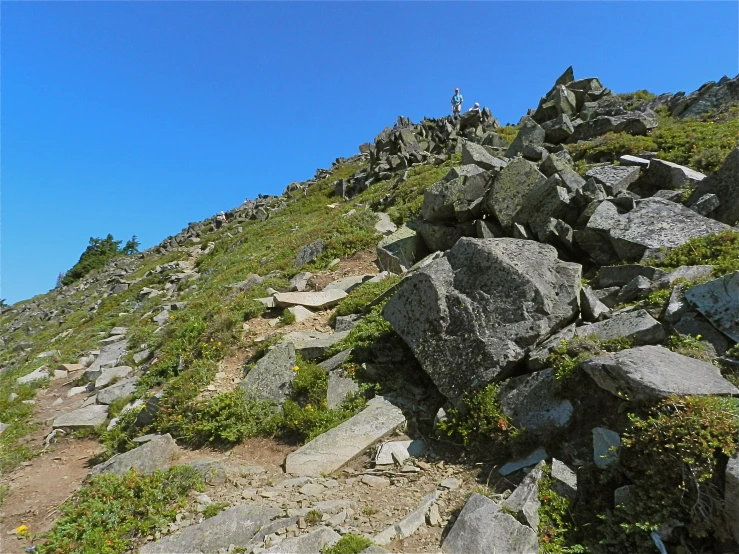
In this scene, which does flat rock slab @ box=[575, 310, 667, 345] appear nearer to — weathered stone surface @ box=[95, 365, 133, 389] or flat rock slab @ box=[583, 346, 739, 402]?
flat rock slab @ box=[583, 346, 739, 402]

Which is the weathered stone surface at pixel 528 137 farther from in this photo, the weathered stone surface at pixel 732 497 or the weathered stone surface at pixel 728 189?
the weathered stone surface at pixel 732 497

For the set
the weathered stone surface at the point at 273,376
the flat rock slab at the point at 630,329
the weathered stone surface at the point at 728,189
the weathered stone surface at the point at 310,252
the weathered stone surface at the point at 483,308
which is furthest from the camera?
the weathered stone surface at the point at 310,252

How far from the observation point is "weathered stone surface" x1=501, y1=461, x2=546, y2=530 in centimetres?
540

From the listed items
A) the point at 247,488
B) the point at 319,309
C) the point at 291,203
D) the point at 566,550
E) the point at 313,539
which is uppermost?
the point at 291,203

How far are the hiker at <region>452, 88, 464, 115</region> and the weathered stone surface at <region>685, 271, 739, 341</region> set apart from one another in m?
41.2

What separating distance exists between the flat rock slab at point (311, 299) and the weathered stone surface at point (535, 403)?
7.43 metres

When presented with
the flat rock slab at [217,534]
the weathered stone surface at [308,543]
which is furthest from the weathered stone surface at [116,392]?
the weathered stone surface at [308,543]

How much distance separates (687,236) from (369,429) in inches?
342

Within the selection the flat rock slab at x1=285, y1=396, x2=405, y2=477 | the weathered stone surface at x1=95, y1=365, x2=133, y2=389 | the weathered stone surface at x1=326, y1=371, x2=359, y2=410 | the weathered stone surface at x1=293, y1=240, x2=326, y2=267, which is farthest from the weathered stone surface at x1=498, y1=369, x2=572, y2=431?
the weathered stone surface at x1=95, y1=365, x2=133, y2=389

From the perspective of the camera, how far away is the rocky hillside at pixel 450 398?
541 centimetres

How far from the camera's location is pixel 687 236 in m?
10.1

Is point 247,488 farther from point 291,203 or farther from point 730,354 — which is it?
point 291,203

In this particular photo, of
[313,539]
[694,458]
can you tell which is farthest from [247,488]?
[694,458]

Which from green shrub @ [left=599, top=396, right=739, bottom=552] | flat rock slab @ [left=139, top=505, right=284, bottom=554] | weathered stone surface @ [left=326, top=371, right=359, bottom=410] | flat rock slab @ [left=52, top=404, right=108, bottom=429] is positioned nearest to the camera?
green shrub @ [left=599, top=396, right=739, bottom=552]
